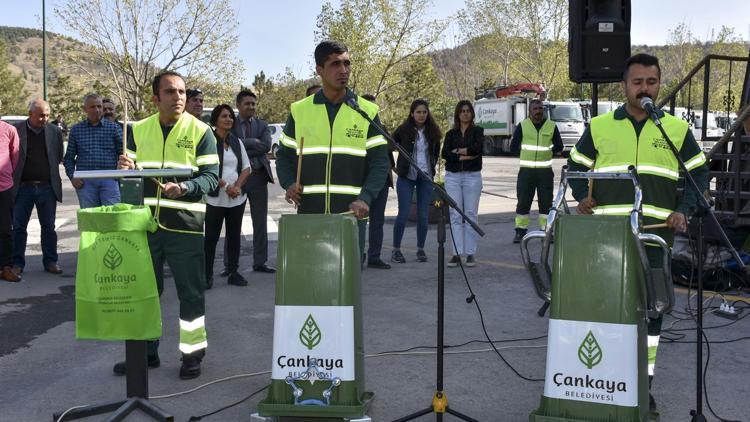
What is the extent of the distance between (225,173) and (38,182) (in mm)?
2427

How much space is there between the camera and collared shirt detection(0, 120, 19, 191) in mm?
8828

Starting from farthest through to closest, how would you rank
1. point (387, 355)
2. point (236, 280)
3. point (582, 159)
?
1. point (236, 280)
2. point (387, 355)
3. point (582, 159)

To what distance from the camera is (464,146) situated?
9742mm

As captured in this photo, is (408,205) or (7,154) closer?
(7,154)

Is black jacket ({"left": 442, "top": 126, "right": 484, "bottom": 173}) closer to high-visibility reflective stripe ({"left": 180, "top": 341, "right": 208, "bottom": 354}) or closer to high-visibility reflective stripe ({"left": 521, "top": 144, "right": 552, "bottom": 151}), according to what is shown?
high-visibility reflective stripe ({"left": 521, "top": 144, "right": 552, "bottom": 151})

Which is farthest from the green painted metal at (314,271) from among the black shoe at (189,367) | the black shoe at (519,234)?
the black shoe at (519,234)

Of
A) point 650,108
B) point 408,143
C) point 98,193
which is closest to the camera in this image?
point 650,108

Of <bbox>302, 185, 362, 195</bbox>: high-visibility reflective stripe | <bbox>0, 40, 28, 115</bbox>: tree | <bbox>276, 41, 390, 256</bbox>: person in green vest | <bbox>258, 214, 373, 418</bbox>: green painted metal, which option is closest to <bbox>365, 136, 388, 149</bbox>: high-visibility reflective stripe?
<bbox>276, 41, 390, 256</bbox>: person in green vest

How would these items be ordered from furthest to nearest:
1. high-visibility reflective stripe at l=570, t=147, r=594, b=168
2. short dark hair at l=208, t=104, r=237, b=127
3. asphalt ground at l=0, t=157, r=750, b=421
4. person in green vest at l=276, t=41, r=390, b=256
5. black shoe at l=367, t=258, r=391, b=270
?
1. black shoe at l=367, t=258, r=391, b=270
2. short dark hair at l=208, t=104, r=237, b=127
3. person in green vest at l=276, t=41, r=390, b=256
4. high-visibility reflective stripe at l=570, t=147, r=594, b=168
5. asphalt ground at l=0, t=157, r=750, b=421

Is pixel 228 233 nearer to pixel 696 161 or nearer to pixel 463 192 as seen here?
pixel 463 192

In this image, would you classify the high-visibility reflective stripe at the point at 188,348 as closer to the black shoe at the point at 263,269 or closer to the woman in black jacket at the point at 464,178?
the black shoe at the point at 263,269

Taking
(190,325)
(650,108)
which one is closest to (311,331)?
(190,325)

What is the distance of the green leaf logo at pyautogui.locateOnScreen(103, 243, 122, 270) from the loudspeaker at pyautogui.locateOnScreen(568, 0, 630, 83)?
621 centimetres

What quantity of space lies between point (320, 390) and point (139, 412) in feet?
3.66
